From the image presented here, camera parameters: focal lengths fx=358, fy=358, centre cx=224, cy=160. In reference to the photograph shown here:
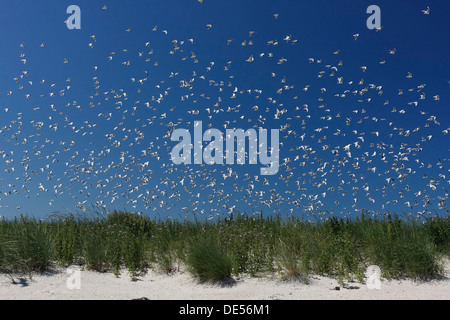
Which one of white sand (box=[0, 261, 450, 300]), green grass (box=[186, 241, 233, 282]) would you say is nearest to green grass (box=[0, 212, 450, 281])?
green grass (box=[186, 241, 233, 282])

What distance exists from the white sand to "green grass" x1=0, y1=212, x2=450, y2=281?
262 millimetres

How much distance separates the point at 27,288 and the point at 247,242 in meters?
4.87

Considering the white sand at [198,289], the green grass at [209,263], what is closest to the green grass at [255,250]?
the green grass at [209,263]

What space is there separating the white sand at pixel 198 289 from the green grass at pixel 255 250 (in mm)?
262

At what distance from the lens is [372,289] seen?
22.6 ft

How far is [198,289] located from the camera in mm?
7320

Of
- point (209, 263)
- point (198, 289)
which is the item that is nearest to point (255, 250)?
point (209, 263)

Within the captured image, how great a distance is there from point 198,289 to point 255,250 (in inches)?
62.2

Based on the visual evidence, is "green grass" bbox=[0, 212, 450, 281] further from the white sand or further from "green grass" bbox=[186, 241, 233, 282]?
the white sand

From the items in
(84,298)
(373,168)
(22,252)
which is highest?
(373,168)

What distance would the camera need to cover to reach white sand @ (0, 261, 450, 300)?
648 centimetres

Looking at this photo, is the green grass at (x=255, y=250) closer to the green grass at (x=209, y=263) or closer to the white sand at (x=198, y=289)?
the green grass at (x=209, y=263)
